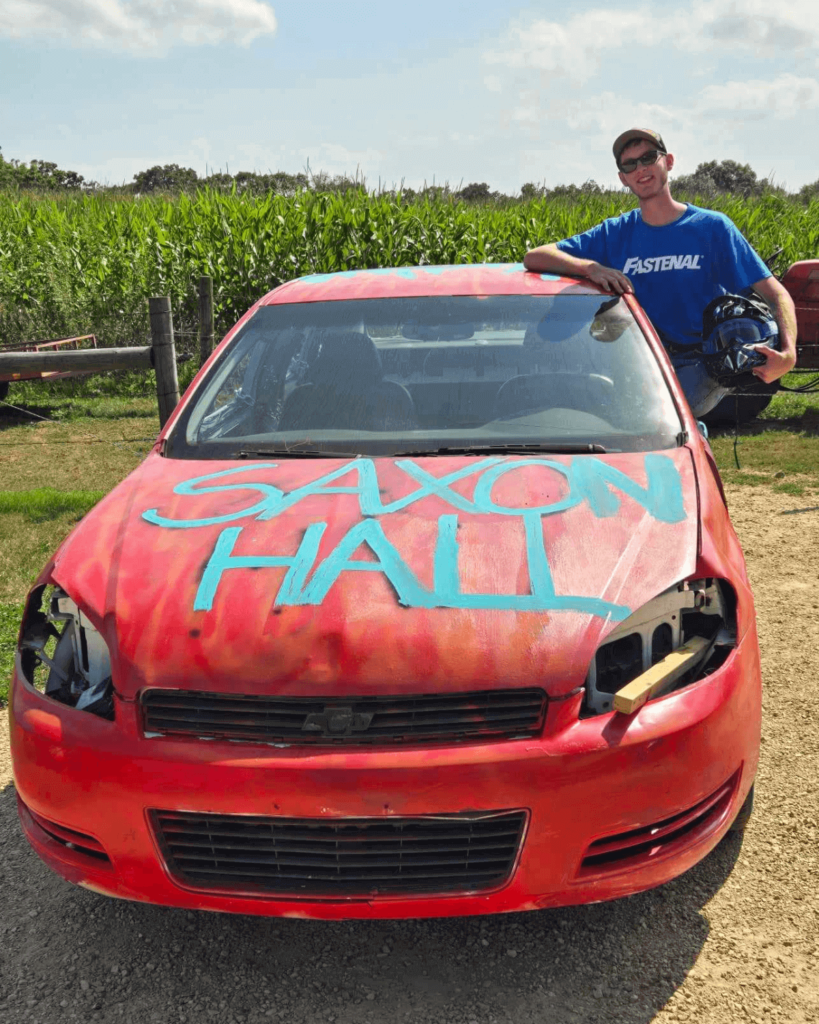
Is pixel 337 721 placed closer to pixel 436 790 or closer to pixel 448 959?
pixel 436 790

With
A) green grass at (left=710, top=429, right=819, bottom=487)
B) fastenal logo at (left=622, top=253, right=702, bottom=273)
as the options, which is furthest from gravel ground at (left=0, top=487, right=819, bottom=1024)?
green grass at (left=710, top=429, right=819, bottom=487)

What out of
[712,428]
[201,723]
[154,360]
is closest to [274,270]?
[712,428]

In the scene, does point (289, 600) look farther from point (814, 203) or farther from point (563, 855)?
point (814, 203)

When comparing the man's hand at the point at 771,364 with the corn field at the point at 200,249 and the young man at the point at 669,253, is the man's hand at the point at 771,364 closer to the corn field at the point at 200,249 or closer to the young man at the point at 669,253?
the young man at the point at 669,253

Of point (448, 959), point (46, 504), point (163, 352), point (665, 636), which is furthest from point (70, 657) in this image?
point (46, 504)

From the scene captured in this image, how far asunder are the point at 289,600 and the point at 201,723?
0.33 meters

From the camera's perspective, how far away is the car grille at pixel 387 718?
1.99 meters

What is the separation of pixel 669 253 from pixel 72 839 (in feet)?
11.0

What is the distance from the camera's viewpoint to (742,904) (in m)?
2.50

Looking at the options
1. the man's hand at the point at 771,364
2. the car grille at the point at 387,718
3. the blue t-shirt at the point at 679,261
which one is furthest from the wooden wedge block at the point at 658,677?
the blue t-shirt at the point at 679,261

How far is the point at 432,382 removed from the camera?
10.7ft

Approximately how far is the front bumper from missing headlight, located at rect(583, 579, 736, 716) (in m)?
0.06

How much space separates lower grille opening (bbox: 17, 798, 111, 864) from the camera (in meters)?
2.19

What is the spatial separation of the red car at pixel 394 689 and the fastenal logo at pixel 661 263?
172 cm
